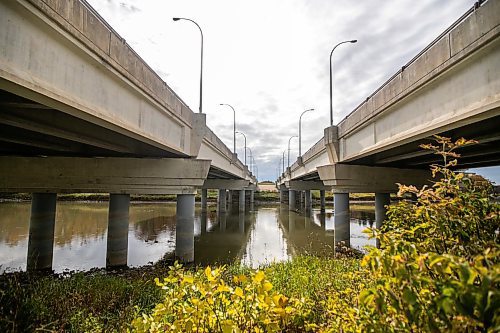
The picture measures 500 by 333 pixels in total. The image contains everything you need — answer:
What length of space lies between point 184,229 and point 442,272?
13.9 metres

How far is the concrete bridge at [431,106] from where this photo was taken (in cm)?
569

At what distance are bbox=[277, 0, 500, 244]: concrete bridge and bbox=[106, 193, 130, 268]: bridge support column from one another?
11.0 meters

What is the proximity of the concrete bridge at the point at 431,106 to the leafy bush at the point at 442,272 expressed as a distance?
149 inches

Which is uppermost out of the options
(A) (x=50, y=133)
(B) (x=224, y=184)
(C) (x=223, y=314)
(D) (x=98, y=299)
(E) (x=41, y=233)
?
(A) (x=50, y=133)

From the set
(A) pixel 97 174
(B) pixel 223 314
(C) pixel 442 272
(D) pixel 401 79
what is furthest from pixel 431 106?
(A) pixel 97 174

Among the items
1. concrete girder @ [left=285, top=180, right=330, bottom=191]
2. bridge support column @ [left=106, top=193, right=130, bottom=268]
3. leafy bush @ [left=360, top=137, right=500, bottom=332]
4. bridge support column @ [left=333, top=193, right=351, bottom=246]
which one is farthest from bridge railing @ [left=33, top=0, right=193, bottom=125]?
concrete girder @ [left=285, top=180, right=330, bottom=191]

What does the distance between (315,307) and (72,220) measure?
3059 centimetres

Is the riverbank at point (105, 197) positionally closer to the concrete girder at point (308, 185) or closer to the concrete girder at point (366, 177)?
the concrete girder at point (308, 185)

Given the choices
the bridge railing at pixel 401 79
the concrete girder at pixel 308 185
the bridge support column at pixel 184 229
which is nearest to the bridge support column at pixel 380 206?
the bridge railing at pixel 401 79

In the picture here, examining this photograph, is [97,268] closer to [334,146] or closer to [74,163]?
[74,163]

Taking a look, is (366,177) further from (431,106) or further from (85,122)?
(85,122)

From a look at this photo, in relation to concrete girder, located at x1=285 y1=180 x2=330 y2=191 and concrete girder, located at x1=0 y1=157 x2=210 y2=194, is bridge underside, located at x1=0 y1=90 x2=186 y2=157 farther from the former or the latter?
concrete girder, located at x1=285 y1=180 x2=330 y2=191

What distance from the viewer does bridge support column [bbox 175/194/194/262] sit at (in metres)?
14.7

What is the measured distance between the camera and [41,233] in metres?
14.7
